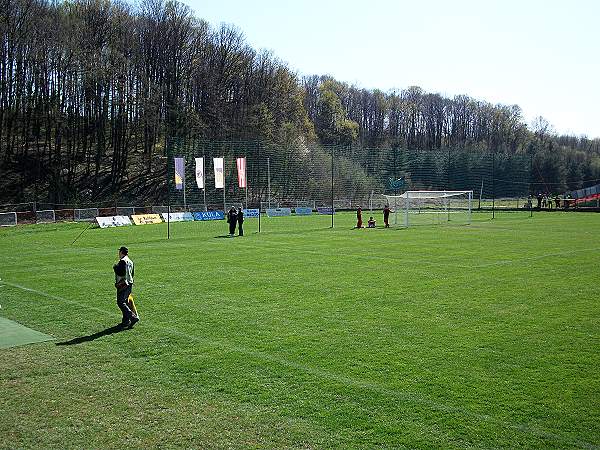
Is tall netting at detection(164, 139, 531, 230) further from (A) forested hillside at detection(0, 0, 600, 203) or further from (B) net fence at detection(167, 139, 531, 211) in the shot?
(A) forested hillside at detection(0, 0, 600, 203)

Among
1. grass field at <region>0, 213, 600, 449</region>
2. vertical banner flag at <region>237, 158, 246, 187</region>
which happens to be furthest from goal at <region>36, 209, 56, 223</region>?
grass field at <region>0, 213, 600, 449</region>

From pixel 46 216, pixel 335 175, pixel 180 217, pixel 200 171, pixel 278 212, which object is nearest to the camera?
pixel 200 171

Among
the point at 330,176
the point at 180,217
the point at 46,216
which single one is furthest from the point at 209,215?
the point at 330,176

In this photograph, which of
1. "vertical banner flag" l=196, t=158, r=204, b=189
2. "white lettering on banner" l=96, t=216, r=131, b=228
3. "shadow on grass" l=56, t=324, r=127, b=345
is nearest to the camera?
"shadow on grass" l=56, t=324, r=127, b=345

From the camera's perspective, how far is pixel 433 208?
165 feet

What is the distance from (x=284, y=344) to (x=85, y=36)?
54.5 meters

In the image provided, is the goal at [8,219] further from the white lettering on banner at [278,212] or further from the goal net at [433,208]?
the goal net at [433,208]

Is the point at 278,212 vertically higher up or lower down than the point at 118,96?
lower down

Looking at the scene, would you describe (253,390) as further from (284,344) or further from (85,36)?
(85,36)

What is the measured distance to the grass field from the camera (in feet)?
21.2

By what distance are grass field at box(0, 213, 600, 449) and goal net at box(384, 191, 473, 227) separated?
24.5 meters

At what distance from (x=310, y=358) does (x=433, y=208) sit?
1687 inches

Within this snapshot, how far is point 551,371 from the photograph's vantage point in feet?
27.1

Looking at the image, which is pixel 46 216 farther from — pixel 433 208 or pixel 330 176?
pixel 433 208
